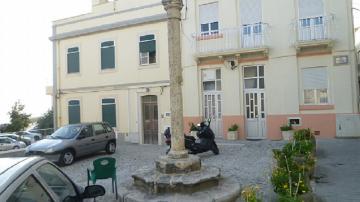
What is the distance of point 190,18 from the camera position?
19.3 meters

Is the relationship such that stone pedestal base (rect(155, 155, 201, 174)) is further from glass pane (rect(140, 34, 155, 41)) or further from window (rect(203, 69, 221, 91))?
glass pane (rect(140, 34, 155, 41))

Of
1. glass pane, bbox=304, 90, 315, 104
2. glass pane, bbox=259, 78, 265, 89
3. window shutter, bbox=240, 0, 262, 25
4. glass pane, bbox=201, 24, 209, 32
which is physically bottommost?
glass pane, bbox=304, 90, 315, 104

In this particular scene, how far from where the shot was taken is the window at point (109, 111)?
21.2 metres

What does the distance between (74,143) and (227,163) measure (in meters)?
5.80

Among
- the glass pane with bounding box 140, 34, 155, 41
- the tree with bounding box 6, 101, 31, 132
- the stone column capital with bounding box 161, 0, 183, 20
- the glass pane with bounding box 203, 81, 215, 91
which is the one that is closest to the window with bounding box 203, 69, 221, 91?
the glass pane with bounding box 203, 81, 215, 91

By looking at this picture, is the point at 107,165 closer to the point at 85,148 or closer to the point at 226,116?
the point at 85,148

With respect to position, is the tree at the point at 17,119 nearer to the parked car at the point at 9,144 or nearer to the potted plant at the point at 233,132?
the parked car at the point at 9,144

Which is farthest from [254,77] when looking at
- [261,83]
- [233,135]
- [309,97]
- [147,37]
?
[147,37]

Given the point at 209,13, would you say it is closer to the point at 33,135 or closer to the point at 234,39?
the point at 234,39

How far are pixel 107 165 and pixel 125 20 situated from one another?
47.7ft

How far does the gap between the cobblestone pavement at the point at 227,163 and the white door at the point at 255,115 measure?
1.09 meters

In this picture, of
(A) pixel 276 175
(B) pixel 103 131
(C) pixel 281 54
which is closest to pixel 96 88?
(B) pixel 103 131

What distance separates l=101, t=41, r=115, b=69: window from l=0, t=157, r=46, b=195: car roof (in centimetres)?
1826

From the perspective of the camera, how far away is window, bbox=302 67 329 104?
54.4 ft
